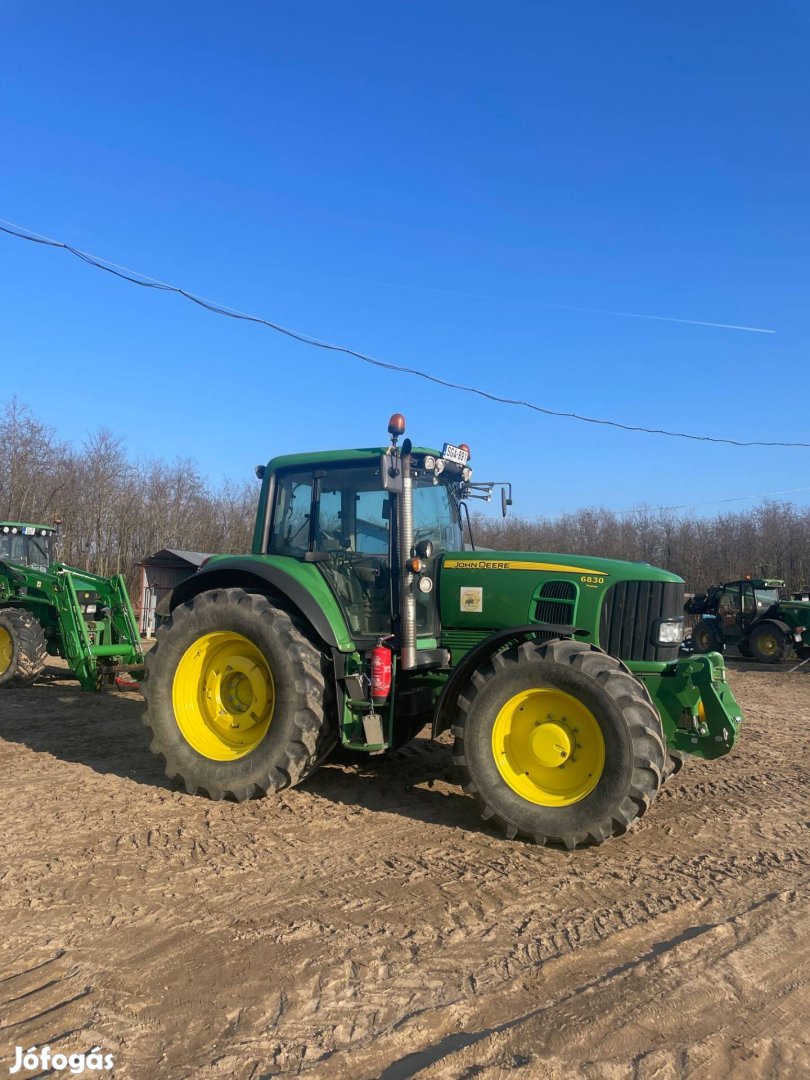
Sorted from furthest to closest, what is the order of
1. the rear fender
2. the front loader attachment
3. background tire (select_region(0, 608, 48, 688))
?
background tire (select_region(0, 608, 48, 688))
the front loader attachment
the rear fender

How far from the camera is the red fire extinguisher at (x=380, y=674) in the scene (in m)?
4.93

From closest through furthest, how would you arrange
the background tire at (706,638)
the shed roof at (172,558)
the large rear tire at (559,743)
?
the large rear tire at (559,743)
the background tire at (706,638)
the shed roof at (172,558)

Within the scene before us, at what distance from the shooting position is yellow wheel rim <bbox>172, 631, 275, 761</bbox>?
5453 mm

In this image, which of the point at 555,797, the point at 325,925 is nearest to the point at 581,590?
the point at 555,797

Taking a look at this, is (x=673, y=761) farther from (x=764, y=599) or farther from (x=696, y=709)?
(x=764, y=599)

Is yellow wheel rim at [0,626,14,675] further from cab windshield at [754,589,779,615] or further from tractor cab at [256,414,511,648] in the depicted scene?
cab windshield at [754,589,779,615]

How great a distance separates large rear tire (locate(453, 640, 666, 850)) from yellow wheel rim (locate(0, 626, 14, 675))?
7.65 metres

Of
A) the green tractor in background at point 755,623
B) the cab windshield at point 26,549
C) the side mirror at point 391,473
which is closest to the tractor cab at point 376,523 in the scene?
the side mirror at point 391,473

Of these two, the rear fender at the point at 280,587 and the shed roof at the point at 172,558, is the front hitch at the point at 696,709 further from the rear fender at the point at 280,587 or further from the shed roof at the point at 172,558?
the shed roof at the point at 172,558

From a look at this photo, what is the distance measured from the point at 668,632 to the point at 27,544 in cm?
1043

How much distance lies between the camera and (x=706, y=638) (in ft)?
59.8

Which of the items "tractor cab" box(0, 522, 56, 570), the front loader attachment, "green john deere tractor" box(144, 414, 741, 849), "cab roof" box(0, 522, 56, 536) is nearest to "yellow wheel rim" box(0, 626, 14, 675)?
the front loader attachment

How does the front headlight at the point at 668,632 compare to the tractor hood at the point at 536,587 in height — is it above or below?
below

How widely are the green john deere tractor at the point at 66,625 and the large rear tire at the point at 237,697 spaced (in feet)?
10.6
